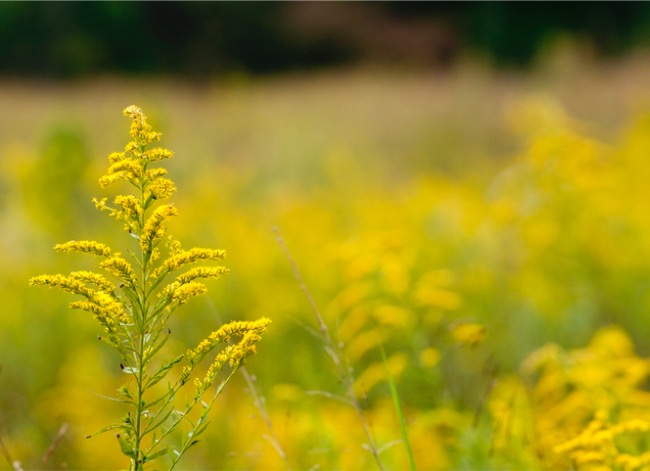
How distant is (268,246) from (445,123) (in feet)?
26.9

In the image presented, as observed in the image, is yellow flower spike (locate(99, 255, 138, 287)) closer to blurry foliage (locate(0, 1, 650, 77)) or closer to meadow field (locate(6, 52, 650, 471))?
meadow field (locate(6, 52, 650, 471))

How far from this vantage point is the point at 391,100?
15812mm

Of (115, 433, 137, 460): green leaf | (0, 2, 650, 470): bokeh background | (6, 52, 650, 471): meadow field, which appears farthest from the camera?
(0, 2, 650, 470): bokeh background

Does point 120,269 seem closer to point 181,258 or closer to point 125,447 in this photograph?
point 181,258

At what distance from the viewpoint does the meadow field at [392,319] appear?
6.64ft

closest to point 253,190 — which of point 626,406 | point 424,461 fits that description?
point 424,461

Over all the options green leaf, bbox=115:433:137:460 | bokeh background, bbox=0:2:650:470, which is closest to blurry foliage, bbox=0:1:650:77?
bokeh background, bbox=0:2:650:470

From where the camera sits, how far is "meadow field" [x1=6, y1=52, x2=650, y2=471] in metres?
2.02

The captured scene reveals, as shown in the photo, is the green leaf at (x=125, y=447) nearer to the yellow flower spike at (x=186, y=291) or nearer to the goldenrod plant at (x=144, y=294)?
the goldenrod plant at (x=144, y=294)

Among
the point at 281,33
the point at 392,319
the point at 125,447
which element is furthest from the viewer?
the point at 281,33

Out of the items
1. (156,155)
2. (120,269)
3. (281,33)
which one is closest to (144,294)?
(120,269)

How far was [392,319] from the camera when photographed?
8.27 ft

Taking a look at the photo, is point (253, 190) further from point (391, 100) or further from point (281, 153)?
point (391, 100)

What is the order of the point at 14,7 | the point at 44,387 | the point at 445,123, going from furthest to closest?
the point at 14,7, the point at 445,123, the point at 44,387
